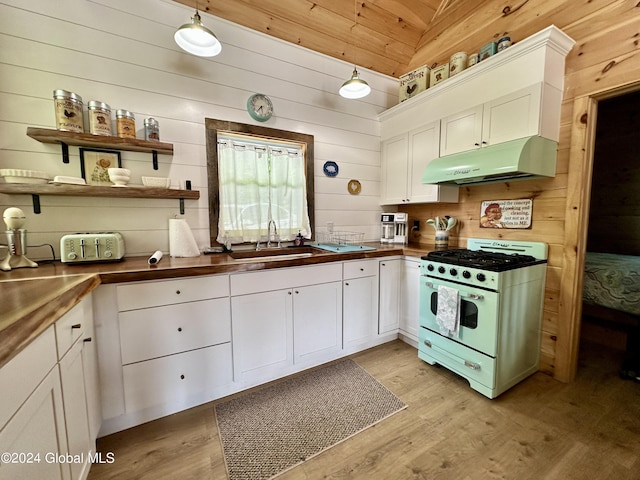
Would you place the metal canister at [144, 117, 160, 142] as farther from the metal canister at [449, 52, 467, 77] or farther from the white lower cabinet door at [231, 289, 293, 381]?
the metal canister at [449, 52, 467, 77]

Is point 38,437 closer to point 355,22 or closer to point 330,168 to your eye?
point 330,168

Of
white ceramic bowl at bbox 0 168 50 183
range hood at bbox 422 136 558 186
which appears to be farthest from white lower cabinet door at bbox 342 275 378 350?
white ceramic bowl at bbox 0 168 50 183

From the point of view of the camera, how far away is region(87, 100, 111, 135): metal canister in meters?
1.81

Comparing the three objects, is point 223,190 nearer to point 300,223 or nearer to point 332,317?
point 300,223

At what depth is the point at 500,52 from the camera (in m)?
2.02

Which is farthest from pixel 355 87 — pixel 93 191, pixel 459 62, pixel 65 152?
pixel 65 152

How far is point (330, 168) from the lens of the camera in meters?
2.91

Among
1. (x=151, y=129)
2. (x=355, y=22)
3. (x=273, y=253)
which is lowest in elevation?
(x=273, y=253)

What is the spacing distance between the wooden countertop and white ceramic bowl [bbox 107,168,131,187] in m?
0.55

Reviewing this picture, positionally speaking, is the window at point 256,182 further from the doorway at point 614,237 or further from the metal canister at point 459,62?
the doorway at point 614,237

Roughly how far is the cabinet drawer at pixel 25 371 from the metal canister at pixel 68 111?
4.88ft

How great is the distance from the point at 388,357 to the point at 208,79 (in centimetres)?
299

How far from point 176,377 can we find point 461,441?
182 centimetres

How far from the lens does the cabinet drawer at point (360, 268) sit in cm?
234
